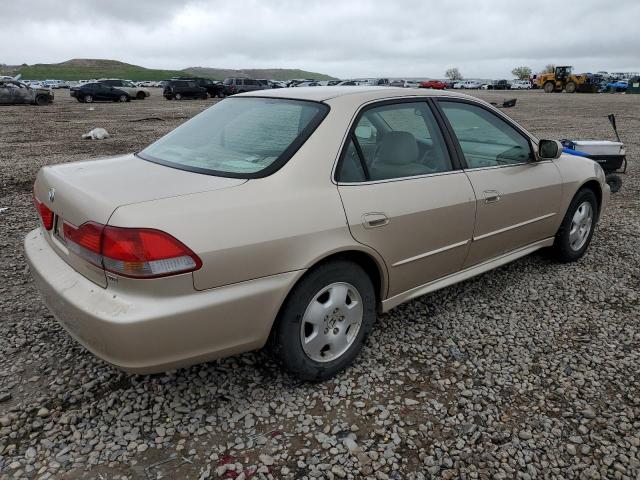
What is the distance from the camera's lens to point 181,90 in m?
33.9

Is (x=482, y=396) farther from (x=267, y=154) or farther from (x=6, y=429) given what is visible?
(x=6, y=429)

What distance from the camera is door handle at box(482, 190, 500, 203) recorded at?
3354 mm

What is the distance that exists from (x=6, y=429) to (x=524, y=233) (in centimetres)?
353

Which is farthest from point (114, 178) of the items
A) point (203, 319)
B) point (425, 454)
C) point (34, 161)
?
point (34, 161)

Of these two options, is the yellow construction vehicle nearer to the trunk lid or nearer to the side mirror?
the side mirror

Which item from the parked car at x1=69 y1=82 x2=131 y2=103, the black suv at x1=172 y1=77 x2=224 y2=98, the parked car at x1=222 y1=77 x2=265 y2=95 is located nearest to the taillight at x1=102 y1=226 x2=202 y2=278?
the parked car at x1=69 y1=82 x2=131 y2=103

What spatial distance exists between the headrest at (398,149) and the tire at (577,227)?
6.32 ft

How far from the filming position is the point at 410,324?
3467 mm

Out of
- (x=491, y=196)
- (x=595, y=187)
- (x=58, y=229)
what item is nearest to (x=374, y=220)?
(x=491, y=196)

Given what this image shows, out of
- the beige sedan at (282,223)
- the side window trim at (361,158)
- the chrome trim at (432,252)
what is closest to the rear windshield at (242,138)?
the beige sedan at (282,223)

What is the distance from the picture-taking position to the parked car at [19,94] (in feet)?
84.2

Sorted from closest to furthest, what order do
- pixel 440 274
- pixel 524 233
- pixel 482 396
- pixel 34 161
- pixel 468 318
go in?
pixel 482 396 < pixel 440 274 < pixel 468 318 < pixel 524 233 < pixel 34 161

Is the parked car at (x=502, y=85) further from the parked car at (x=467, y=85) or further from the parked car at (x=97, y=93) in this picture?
the parked car at (x=97, y=93)

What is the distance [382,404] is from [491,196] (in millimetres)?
1611
